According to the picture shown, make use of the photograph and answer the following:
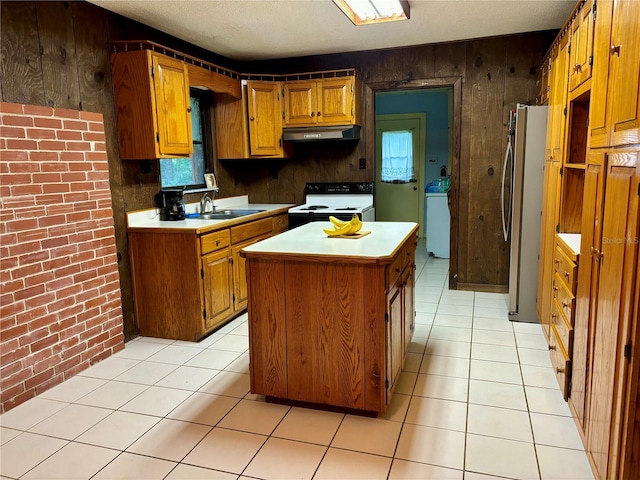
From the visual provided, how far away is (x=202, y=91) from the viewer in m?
4.38

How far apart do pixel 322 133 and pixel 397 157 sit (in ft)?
9.99

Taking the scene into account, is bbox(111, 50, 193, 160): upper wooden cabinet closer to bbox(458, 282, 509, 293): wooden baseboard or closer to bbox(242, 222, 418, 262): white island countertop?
bbox(242, 222, 418, 262): white island countertop

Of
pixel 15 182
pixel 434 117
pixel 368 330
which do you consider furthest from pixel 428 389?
pixel 434 117

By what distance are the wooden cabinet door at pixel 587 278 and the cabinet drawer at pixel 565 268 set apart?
8cm

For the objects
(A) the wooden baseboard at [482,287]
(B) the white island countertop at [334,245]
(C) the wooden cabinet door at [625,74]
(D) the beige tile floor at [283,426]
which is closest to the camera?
(C) the wooden cabinet door at [625,74]

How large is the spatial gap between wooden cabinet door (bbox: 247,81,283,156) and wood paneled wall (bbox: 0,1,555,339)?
0.39 meters

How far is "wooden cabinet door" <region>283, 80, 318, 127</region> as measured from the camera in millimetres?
4469

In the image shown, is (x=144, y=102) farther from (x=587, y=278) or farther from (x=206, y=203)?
(x=587, y=278)

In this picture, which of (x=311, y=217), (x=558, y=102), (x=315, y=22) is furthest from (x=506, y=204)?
(x=315, y=22)

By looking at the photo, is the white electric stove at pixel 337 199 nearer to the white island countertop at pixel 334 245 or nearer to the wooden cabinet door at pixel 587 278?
the white island countertop at pixel 334 245

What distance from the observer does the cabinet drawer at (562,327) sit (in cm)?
220

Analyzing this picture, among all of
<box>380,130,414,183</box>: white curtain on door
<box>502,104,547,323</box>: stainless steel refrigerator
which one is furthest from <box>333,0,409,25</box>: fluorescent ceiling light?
<box>380,130,414,183</box>: white curtain on door

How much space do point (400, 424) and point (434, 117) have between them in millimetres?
5742

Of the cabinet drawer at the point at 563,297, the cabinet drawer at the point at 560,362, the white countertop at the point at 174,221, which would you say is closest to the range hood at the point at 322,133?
the white countertop at the point at 174,221
